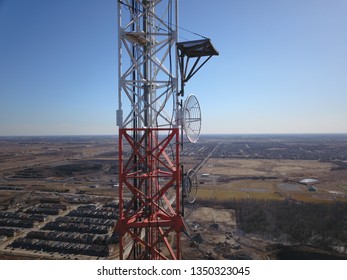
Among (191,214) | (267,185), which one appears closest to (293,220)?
(191,214)

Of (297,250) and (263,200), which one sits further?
(263,200)

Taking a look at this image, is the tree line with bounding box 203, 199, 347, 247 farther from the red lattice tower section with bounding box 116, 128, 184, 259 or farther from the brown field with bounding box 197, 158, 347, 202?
the red lattice tower section with bounding box 116, 128, 184, 259

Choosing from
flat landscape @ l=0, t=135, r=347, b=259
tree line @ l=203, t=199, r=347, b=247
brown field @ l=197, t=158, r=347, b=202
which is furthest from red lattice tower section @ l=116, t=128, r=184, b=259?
brown field @ l=197, t=158, r=347, b=202

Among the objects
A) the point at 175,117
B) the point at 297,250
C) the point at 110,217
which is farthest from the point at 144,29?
the point at 110,217

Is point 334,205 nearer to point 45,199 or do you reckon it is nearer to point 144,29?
point 144,29

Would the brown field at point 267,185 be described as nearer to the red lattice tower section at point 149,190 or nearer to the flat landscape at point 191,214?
the flat landscape at point 191,214

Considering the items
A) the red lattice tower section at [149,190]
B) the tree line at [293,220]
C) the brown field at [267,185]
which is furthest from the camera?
the brown field at [267,185]

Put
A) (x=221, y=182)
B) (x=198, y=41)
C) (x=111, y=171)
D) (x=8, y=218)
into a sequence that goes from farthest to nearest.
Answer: (x=111, y=171) < (x=221, y=182) < (x=8, y=218) < (x=198, y=41)

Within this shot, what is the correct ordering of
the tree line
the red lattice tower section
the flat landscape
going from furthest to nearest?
the tree line < the flat landscape < the red lattice tower section

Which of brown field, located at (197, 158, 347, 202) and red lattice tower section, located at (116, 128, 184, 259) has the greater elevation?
red lattice tower section, located at (116, 128, 184, 259)

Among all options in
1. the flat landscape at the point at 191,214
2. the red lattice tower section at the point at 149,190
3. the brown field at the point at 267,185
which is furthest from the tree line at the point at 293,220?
the red lattice tower section at the point at 149,190

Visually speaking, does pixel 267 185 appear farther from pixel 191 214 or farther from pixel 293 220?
pixel 191 214
